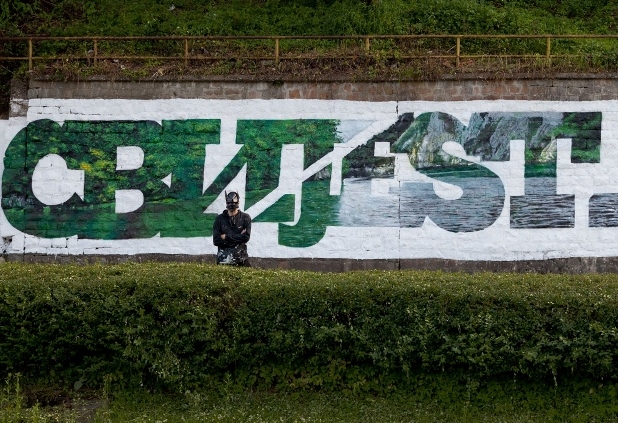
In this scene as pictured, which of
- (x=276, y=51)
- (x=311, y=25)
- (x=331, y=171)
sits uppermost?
(x=311, y=25)

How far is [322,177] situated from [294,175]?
51 cm

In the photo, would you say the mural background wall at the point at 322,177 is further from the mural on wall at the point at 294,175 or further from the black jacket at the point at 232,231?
the black jacket at the point at 232,231

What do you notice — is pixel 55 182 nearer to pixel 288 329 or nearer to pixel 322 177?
pixel 322 177

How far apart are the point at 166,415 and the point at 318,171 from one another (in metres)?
7.74

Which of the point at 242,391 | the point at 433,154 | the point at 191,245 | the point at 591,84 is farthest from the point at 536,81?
the point at 242,391

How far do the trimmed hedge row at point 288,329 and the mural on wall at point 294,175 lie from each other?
6.31 m

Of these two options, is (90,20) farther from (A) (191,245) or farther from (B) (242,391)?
(B) (242,391)

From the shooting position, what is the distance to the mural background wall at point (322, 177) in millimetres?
15539

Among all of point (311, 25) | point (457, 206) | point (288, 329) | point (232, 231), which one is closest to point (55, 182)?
point (232, 231)

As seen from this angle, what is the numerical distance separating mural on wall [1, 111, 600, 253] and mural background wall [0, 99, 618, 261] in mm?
25

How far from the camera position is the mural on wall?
51.2 feet

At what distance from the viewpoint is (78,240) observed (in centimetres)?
1594

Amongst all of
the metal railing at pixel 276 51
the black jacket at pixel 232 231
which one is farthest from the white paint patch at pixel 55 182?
the black jacket at pixel 232 231

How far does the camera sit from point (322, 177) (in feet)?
52.0
